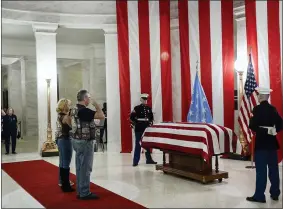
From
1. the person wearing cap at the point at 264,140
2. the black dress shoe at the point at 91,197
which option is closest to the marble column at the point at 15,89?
the black dress shoe at the point at 91,197

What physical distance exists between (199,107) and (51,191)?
375cm

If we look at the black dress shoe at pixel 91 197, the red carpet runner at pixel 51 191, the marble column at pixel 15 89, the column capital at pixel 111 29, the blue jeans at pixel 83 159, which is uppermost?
the column capital at pixel 111 29

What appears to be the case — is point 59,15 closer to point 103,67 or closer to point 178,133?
point 103,67

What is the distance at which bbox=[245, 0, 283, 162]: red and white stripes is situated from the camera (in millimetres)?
6734

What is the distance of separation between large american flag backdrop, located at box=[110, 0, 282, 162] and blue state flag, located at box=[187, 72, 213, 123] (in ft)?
1.13

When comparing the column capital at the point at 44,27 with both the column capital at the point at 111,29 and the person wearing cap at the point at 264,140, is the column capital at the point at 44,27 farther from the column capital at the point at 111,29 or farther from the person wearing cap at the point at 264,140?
A: the person wearing cap at the point at 264,140

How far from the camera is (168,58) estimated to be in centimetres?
876

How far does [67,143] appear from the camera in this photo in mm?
4848

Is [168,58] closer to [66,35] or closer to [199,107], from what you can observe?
[199,107]

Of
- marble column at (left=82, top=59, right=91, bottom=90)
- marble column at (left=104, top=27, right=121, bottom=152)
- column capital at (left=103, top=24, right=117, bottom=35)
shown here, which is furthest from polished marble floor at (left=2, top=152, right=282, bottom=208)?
marble column at (left=82, top=59, right=91, bottom=90)

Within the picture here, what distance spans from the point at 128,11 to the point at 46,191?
5.39m

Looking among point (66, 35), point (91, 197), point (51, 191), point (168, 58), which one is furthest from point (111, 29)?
point (91, 197)

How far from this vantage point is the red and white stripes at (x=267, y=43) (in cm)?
673

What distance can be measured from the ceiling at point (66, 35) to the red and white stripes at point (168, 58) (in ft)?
9.17
